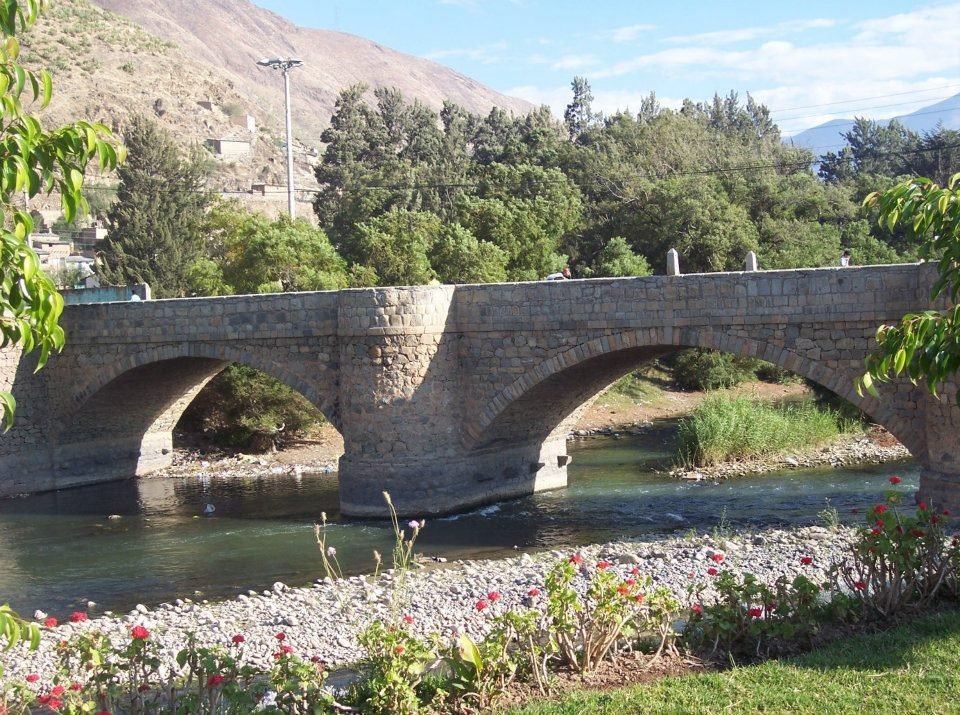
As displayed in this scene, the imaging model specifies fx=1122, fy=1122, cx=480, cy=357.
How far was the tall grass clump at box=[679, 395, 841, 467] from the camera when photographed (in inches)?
817

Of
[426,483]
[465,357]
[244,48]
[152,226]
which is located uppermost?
[244,48]

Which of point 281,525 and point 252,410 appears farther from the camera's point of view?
point 252,410

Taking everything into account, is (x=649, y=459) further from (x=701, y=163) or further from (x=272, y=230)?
(x=701, y=163)

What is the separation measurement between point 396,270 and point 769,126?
6807cm

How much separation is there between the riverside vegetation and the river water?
6.93 m

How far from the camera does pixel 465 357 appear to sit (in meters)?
17.8

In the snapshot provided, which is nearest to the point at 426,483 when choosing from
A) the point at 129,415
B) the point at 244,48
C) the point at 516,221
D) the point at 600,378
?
the point at 600,378

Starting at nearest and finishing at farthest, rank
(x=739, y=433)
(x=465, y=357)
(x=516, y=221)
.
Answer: (x=465, y=357) → (x=739, y=433) → (x=516, y=221)

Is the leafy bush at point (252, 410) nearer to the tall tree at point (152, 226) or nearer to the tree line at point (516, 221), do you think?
the tree line at point (516, 221)

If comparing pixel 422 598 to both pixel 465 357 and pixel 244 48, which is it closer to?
pixel 465 357

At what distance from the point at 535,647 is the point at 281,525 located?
37.5 feet

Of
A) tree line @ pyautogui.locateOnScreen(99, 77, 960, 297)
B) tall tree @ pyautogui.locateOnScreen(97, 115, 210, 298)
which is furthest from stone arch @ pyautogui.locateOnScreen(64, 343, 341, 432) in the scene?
tall tree @ pyautogui.locateOnScreen(97, 115, 210, 298)

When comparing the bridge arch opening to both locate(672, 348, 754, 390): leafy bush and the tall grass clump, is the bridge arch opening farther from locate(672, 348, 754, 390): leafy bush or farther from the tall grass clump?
locate(672, 348, 754, 390): leafy bush

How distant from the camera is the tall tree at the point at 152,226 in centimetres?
3462
